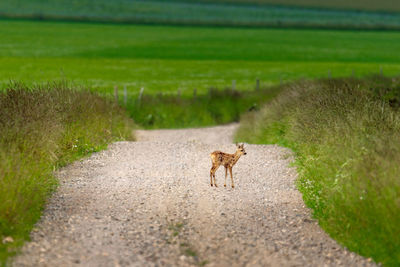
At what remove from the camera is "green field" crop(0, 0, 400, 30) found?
12300 centimetres

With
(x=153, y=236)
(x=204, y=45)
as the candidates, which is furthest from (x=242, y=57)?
(x=153, y=236)

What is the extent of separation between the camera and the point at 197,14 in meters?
144

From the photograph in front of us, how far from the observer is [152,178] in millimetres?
13078

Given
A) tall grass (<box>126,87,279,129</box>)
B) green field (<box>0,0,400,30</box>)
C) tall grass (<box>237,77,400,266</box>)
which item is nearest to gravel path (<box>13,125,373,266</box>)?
tall grass (<box>237,77,400,266</box>)

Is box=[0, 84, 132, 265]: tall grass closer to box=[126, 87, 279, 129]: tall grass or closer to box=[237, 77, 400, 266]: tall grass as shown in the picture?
box=[237, 77, 400, 266]: tall grass

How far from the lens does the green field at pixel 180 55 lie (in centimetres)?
5181

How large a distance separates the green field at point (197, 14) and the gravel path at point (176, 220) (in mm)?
106370

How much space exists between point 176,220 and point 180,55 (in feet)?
225

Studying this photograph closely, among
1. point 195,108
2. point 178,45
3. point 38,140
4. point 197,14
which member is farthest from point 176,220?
point 197,14

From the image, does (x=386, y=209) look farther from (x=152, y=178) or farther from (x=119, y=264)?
(x=152, y=178)

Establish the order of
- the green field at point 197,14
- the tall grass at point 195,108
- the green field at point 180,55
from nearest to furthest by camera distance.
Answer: the tall grass at point 195,108 → the green field at point 180,55 → the green field at point 197,14

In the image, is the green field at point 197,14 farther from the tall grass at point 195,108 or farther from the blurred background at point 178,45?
the tall grass at point 195,108

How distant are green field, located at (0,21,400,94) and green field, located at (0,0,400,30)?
1225cm

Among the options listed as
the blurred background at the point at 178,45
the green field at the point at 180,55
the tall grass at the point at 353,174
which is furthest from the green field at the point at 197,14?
the tall grass at the point at 353,174
